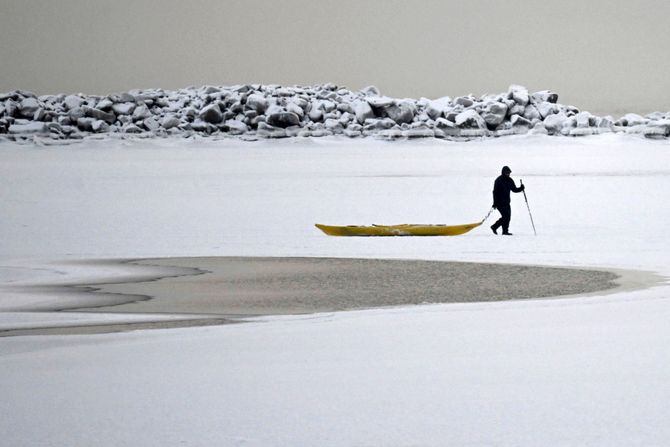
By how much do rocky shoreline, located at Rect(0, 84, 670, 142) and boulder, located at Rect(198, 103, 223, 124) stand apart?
106mm

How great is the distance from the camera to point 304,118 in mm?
126125

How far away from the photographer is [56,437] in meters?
6.61

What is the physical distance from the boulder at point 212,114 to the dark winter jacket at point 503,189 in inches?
4133

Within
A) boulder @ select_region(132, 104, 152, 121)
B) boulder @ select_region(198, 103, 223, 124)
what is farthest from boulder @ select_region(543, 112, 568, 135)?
boulder @ select_region(132, 104, 152, 121)

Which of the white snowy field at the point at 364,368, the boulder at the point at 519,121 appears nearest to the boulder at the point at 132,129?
the boulder at the point at 519,121

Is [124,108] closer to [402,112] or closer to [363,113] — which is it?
[363,113]

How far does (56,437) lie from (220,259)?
10.7m

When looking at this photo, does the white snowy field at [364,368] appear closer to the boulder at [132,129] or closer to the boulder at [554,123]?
the boulder at [554,123]

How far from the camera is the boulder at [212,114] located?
126 m

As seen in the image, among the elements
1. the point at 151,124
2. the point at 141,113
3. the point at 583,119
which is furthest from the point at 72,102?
the point at 583,119

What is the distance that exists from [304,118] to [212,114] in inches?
386

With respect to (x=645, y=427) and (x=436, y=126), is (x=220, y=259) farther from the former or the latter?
(x=436, y=126)

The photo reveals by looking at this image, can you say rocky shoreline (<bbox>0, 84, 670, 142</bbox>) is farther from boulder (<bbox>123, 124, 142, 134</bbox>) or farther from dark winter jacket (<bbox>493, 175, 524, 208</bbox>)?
dark winter jacket (<bbox>493, 175, 524, 208</bbox>)

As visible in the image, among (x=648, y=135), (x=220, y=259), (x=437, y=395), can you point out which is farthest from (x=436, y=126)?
(x=437, y=395)
